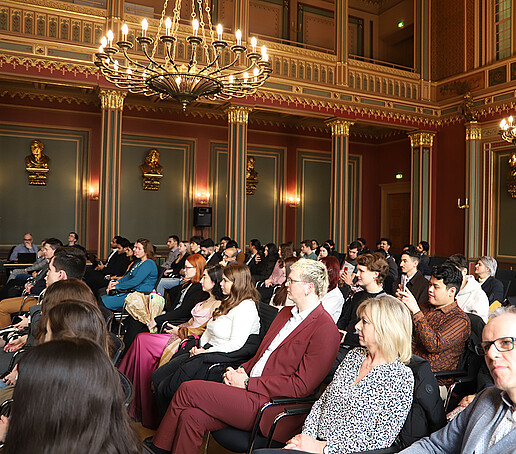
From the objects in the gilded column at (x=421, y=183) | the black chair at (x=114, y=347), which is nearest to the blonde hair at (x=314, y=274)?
the black chair at (x=114, y=347)

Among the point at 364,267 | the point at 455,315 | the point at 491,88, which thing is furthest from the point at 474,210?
the point at 455,315

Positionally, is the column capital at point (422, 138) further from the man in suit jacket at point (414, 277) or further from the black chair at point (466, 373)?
the black chair at point (466, 373)

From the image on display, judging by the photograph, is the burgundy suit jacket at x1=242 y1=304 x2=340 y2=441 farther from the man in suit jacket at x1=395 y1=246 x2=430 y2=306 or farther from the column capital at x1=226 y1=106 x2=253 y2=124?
the column capital at x1=226 y1=106 x2=253 y2=124

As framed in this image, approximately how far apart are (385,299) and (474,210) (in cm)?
971

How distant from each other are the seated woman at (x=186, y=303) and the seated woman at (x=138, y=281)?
0.78m

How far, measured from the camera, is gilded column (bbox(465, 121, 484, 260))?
35.0ft

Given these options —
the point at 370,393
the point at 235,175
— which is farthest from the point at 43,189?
the point at 370,393

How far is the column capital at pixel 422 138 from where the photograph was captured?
11516 millimetres

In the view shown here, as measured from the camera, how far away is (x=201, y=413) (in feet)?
7.99

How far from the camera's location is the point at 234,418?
240cm

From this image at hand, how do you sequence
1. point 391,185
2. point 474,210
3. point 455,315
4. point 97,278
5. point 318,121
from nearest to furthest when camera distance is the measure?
1. point 455,315
2. point 97,278
3. point 474,210
4. point 318,121
5. point 391,185

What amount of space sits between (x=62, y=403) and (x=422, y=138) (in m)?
11.7

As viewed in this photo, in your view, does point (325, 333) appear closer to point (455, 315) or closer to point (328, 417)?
point (328, 417)

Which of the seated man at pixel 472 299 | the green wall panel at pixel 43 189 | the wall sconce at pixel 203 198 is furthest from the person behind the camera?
the wall sconce at pixel 203 198
